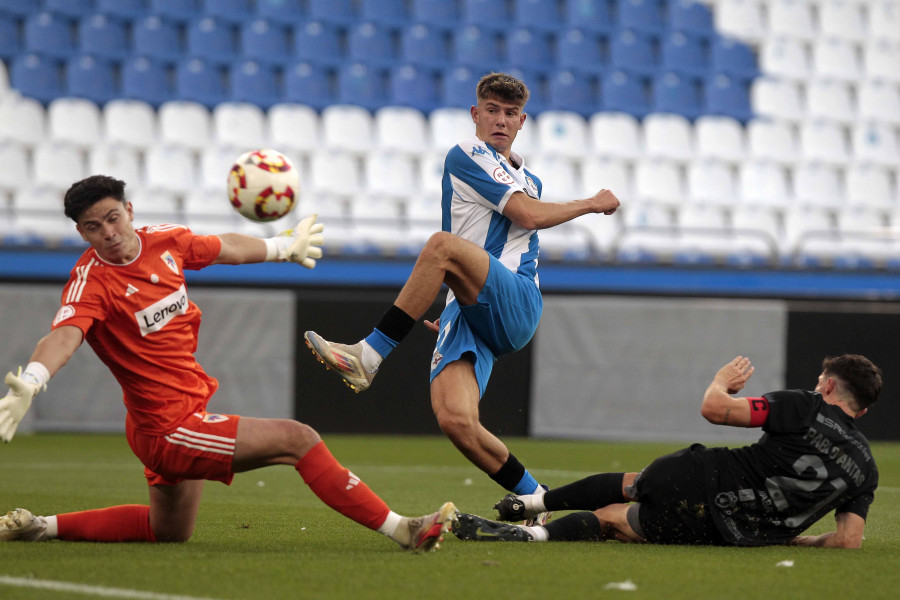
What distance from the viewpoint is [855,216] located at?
15141mm

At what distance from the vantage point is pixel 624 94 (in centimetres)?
1573

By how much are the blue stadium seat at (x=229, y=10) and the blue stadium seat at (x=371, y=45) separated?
151cm

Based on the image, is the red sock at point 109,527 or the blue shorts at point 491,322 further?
the blue shorts at point 491,322

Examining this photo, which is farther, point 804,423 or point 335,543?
point 335,543

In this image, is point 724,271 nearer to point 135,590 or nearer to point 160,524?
point 160,524

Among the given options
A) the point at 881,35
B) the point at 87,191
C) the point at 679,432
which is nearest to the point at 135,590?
the point at 87,191

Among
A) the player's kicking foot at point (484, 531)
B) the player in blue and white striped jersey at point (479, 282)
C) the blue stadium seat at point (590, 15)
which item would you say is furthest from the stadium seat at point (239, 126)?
the player's kicking foot at point (484, 531)

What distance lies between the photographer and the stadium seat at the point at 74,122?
1360 cm

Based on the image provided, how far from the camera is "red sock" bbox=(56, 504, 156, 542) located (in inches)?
180

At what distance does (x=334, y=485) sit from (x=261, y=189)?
1.38m

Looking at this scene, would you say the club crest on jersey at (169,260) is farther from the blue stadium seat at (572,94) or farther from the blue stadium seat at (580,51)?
the blue stadium seat at (580,51)

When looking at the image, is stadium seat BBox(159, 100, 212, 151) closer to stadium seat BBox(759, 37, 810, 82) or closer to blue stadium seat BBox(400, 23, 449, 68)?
blue stadium seat BBox(400, 23, 449, 68)

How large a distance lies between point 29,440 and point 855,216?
11.4 m

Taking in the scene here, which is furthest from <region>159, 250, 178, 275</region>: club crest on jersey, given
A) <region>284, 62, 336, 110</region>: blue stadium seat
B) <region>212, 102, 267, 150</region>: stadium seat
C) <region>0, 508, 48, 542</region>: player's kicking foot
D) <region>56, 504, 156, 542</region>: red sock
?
<region>284, 62, 336, 110</region>: blue stadium seat
